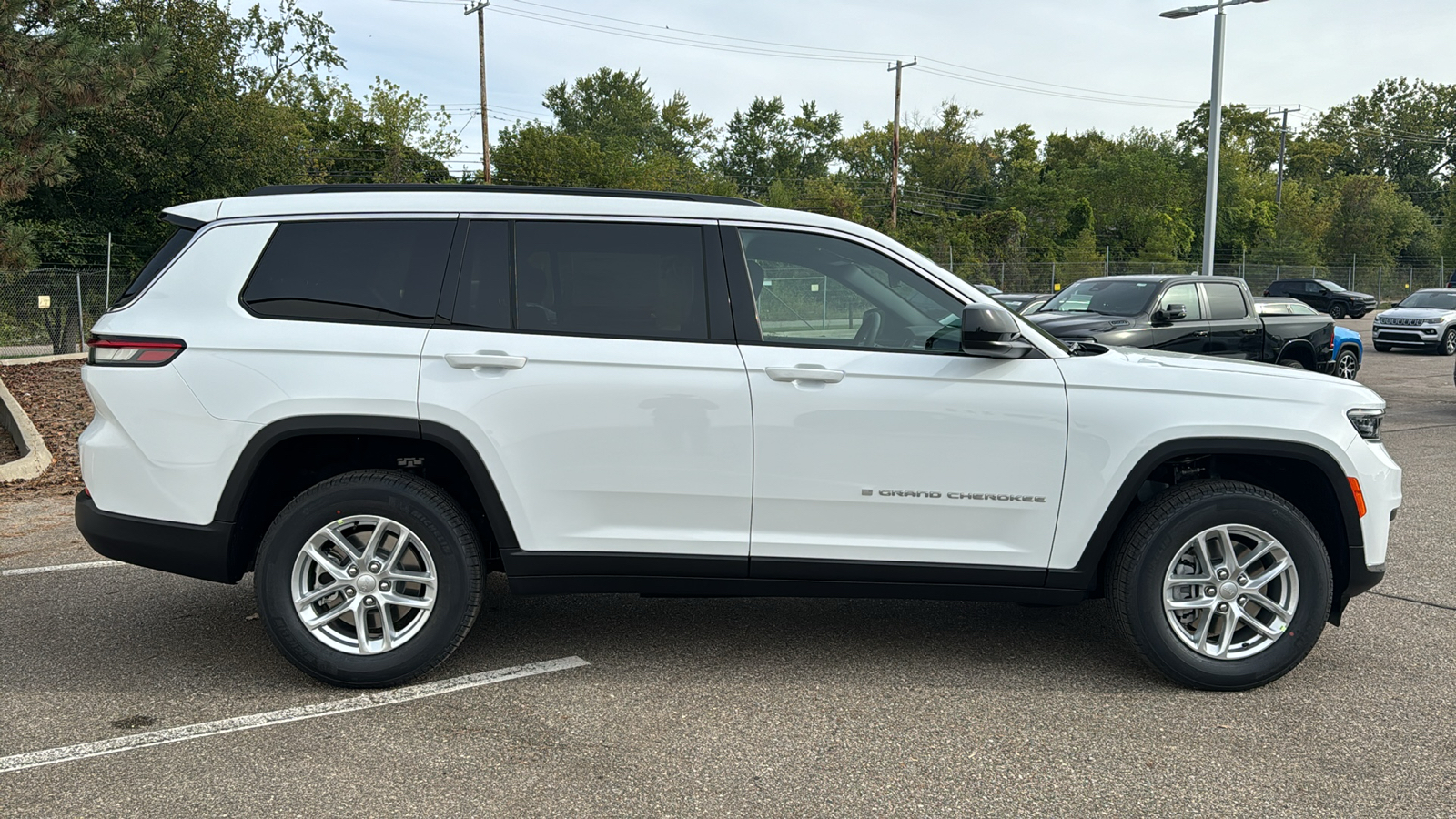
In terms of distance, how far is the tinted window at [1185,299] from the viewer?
1333 centimetres

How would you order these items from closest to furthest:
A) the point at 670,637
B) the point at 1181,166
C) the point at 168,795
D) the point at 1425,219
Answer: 1. the point at 168,795
2. the point at 670,637
3. the point at 1181,166
4. the point at 1425,219

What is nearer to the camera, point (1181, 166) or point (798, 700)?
point (798, 700)

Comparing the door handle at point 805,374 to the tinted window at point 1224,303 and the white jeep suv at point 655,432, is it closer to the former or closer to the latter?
the white jeep suv at point 655,432

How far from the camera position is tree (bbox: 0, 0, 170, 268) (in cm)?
1177

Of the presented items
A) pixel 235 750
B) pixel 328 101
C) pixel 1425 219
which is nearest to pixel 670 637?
pixel 235 750

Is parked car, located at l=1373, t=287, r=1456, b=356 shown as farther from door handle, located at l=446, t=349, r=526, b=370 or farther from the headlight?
door handle, located at l=446, t=349, r=526, b=370

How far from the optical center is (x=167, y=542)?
13.9 feet

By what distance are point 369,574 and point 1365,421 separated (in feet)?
12.9

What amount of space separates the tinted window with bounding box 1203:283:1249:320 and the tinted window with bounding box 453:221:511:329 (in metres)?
11.4

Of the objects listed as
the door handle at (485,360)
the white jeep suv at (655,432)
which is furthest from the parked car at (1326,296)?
the door handle at (485,360)

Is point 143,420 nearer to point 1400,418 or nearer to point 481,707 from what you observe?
point 481,707

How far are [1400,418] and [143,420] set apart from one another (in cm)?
1379

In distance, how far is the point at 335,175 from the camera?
58688 mm

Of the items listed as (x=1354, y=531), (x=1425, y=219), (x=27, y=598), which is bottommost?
(x=27, y=598)
